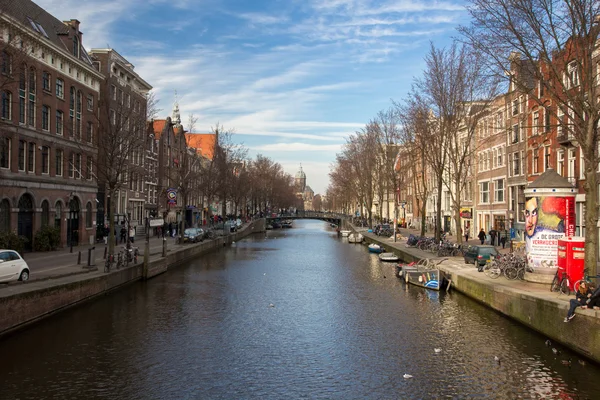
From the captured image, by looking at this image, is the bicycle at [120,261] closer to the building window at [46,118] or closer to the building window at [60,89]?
the building window at [46,118]

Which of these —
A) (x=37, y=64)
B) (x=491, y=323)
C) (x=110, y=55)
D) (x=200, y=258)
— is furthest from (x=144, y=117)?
(x=491, y=323)

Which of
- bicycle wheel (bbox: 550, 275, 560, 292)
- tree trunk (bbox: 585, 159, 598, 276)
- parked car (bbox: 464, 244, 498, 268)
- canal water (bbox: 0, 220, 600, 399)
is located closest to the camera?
canal water (bbox: 0, 220, 600, 399)

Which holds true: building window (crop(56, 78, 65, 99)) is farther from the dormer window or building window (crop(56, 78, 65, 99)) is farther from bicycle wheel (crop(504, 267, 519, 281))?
bicycle wheel (crop(504, 267, 519, 281))

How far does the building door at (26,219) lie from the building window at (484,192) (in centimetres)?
4470

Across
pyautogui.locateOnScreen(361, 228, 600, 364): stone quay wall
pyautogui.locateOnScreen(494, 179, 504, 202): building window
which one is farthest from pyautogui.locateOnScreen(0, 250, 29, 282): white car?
pyautogui.locateOnScreen(494, 179, 504, 202): building window

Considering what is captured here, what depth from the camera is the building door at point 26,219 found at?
38.2m

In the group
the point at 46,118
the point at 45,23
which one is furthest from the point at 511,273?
the point at 45,23

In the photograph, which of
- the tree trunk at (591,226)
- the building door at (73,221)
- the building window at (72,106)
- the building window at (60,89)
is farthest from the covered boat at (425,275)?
the building window at (60,89)

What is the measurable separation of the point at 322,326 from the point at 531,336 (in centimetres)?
796

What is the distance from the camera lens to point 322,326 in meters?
21.7

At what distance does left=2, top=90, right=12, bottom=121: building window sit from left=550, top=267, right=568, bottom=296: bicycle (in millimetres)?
34255

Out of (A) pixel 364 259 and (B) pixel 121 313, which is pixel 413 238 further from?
(B) pixel 121 313

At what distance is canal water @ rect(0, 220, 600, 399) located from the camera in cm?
1427

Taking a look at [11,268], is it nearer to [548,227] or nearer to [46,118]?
[46,118]
